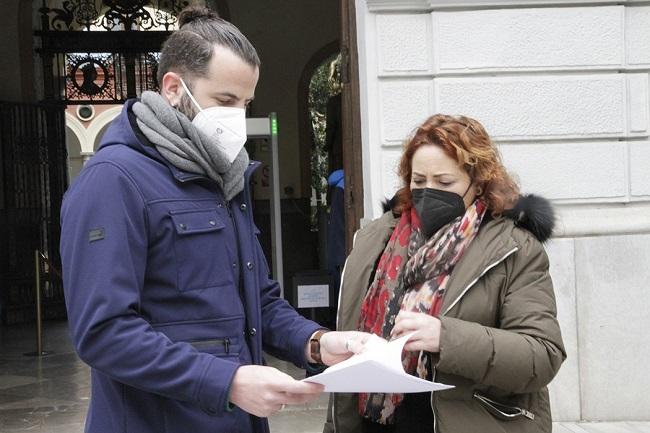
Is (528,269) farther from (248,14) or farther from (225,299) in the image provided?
(248,14)

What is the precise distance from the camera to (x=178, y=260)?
6.23 feet

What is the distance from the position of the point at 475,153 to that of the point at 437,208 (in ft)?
0.66

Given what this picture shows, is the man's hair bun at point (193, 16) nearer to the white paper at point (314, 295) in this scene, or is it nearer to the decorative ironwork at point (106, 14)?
the white paper at point (314, 295)

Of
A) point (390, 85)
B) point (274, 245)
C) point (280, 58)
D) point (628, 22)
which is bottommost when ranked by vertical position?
point (274, 245)

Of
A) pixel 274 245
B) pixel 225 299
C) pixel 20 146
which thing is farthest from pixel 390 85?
pixel 20 146

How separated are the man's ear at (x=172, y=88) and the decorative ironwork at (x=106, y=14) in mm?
11892

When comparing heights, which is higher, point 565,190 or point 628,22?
point 628,22

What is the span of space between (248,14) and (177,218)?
1251cm

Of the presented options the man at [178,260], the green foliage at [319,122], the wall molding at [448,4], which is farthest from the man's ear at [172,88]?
the green foliage at [319,122]

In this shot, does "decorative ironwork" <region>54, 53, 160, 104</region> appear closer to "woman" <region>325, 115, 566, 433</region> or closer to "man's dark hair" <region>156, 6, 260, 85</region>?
"woman" <region>325, 115, 566, 433</region>

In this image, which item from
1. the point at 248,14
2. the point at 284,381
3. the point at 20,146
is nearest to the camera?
the point at 284,381

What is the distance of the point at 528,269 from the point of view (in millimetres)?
2441

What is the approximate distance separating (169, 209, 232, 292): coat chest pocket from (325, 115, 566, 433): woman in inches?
22.1

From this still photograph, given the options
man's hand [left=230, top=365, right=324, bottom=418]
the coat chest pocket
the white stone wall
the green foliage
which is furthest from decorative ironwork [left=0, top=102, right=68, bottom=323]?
man's hand [left=230, top=365, right=324, bottom=418]
